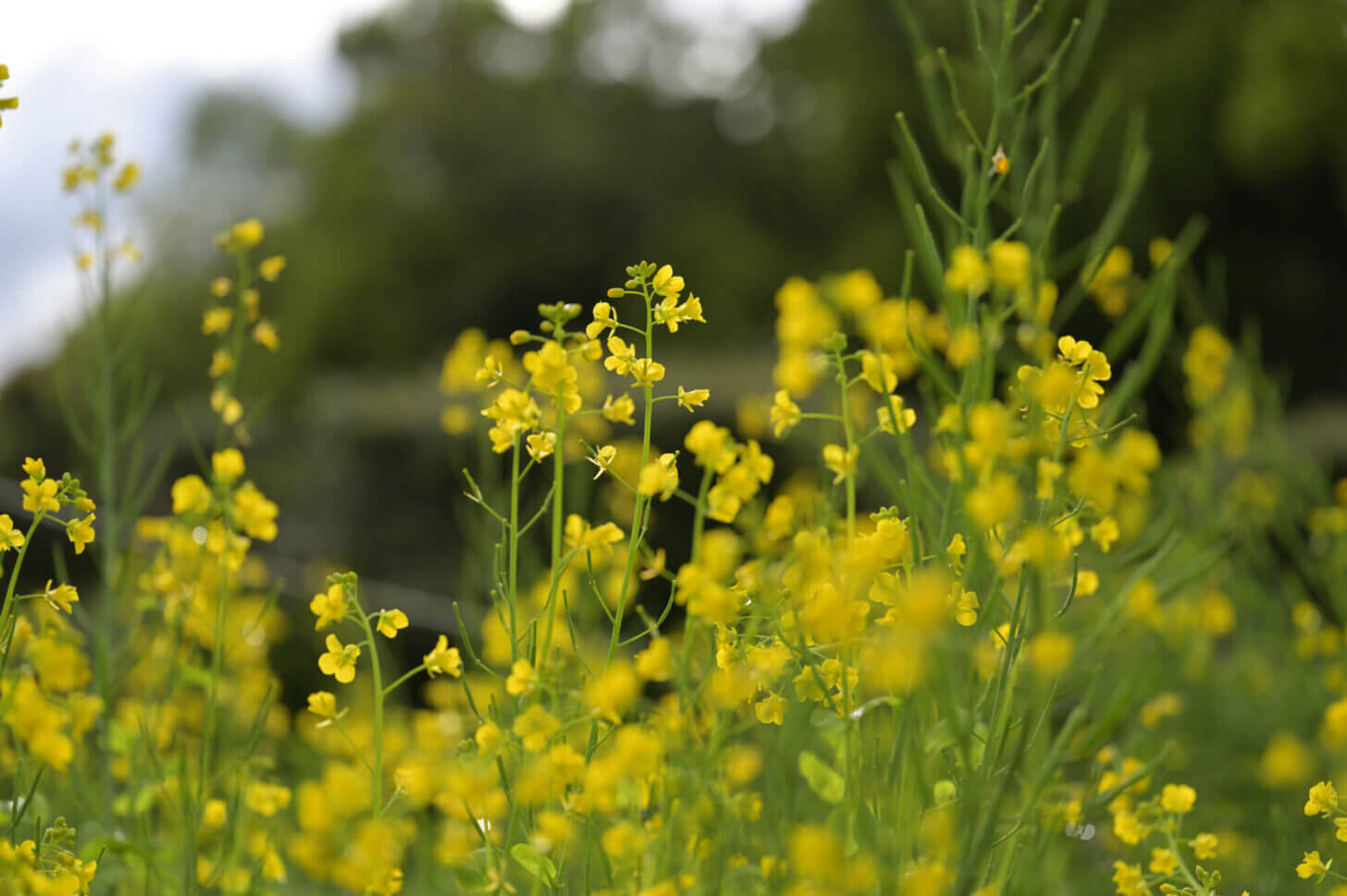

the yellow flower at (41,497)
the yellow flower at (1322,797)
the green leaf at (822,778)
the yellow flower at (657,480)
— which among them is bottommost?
the yellow flower at (1322,797)

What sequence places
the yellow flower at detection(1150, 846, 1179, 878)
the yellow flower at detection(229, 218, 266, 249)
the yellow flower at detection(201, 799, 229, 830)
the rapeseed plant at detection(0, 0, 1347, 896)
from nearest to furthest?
the rapeseed plant at detection(0, 0, 1347, 896), the yellow flower at detection(1150, 846, 1179, 878), the yellow flower at detection(201, 799, 229, 830), the yellow flower at detection(229, 218, 266, 249)

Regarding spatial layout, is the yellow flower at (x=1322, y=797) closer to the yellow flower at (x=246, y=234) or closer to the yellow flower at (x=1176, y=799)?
the yellow flower at (x=1176, y=799)

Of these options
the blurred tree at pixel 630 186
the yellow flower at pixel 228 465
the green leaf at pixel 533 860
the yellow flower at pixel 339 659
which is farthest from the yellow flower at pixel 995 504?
the blurred tree at pixel 630 186

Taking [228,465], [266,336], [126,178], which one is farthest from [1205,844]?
[126,178]

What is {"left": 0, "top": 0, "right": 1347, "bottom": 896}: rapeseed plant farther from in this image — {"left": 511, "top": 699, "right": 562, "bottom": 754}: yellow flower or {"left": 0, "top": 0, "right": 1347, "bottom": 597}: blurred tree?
{"left": 0, "top": 0, "right": 1347, "bottom": 597}: blurred tree

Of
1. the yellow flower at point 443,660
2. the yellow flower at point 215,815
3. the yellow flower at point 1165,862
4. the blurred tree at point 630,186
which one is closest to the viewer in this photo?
the yellow flower at point 443,660

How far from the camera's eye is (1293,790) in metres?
2.51

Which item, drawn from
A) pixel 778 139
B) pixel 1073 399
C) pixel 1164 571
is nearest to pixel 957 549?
pixel 1073 399

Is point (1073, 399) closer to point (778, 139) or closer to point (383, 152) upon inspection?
point (778, 139)

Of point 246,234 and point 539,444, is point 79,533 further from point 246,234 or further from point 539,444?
point 246,234

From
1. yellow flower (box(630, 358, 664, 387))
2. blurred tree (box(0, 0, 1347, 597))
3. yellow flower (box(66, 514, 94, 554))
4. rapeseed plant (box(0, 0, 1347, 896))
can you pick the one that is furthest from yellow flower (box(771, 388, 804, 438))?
blurred tree (box(0, 0, 1347, 597))

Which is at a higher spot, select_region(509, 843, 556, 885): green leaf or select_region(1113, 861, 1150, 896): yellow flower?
select_region(509, 843, 556, 885): green leaf

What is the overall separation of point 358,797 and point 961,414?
559 millimetres

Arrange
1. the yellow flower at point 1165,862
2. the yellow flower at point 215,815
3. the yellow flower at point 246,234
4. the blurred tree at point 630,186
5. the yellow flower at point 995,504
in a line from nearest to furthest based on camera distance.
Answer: the yellow flower at point 995,504, the yellow flower at point 1165,862, the yellow flower at point 215,815, the yellow flower at point 246,234, the blurred tree at point 630,186
